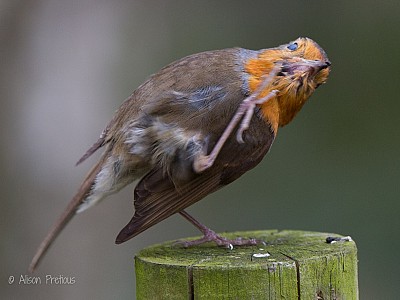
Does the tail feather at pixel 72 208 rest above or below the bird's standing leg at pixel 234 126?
below

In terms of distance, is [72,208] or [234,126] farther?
[72,208]

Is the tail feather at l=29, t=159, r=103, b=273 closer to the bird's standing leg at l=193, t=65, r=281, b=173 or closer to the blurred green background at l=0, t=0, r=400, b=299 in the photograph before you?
the bird's standing leg at l=193, t=65, r=281, b=173

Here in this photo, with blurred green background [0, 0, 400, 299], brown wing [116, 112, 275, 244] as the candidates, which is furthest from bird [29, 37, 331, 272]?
blurred green background [0, 0, 400, 299]

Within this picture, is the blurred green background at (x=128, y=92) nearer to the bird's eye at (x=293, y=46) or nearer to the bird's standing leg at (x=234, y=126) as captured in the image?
the bird's eye at (x=293, y=46)

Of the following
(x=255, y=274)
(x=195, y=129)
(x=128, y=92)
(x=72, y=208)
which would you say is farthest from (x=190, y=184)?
(x=128, y=92)

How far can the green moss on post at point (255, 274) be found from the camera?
3.09m

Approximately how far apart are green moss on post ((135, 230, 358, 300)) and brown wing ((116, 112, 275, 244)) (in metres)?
0.41

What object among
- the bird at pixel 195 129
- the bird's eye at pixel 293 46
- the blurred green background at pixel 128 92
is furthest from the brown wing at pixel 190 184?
the blurred green background at pixel 128 92

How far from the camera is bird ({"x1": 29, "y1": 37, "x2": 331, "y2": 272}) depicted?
3963mm

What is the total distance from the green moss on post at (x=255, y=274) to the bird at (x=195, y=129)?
1.70ft

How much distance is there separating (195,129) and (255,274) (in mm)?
1127

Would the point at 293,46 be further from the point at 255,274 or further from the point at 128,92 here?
the point at 128,92

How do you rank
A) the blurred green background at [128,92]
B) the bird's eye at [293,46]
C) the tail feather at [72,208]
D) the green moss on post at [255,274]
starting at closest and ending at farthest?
the green moss on post at [255,274] < the tail feather at [72,208] < the bird's eye at [293,46] < the blurred green background at [128,92]

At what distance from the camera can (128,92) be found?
27.5ft
